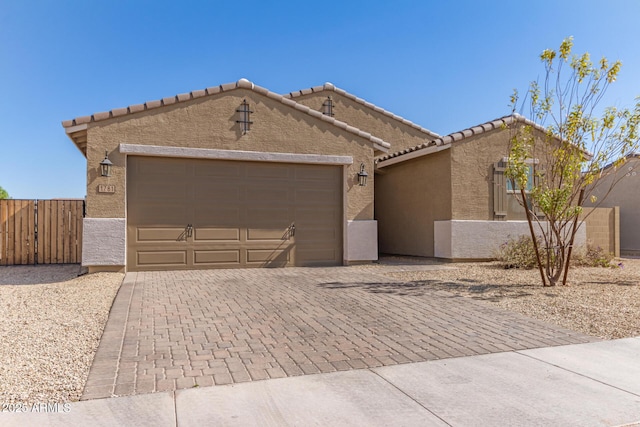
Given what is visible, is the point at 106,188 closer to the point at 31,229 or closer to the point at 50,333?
the point at 31,229

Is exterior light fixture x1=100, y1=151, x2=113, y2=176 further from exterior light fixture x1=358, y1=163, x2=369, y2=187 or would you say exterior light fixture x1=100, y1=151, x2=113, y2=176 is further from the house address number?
exterior light fixture x1=358, y1=163, x2=369, y2=187

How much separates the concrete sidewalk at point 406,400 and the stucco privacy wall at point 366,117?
14024mm

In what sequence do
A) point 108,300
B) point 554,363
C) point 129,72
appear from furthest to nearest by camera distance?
point 129,72
point 108,300
point 554,363

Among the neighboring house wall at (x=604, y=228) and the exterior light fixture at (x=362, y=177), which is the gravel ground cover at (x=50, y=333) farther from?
the neighboring house wall at (x=604, y=228)

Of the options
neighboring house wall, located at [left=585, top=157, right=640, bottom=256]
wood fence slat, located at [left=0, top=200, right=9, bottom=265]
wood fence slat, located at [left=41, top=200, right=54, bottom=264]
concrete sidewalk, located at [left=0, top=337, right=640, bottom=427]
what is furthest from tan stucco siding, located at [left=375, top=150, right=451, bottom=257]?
wood fence slat, located at [left=0, top=200, right=9, bottom=265]

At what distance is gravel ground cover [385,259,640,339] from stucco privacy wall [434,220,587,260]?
0.93 metres

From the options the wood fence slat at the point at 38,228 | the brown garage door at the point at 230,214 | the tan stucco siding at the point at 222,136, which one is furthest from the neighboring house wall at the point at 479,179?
the wood fence slat at the point at 38,228

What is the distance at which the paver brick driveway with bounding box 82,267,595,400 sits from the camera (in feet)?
13.2

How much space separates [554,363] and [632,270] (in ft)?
32.0

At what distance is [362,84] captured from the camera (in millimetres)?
20016

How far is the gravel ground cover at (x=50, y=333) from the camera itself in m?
3.58

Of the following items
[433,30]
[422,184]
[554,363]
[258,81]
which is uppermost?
[433,30]

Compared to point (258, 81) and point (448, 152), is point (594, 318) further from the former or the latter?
point (258, 81)

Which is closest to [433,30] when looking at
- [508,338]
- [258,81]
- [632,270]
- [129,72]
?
[258,81]
